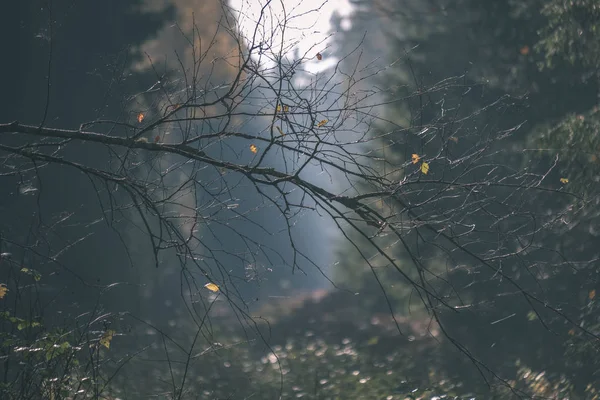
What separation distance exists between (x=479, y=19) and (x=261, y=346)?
8.83m

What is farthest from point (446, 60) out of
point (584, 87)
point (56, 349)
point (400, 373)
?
point (56, 349)

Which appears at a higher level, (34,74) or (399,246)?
(34,74)

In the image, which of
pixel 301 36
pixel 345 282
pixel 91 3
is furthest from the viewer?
pixel 345 282

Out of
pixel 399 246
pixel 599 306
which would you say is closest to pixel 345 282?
pixel 399 246

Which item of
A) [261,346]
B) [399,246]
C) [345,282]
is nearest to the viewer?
[399,246]

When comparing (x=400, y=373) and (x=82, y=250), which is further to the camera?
(x=82, y=250)

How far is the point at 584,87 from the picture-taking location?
9.64 metres

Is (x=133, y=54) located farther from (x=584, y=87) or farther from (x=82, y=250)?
(x=584, y=87)

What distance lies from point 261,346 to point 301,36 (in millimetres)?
12941

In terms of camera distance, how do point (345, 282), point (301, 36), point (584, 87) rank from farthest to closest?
point (345, 282)
point (584, 87)
point (301, 36)

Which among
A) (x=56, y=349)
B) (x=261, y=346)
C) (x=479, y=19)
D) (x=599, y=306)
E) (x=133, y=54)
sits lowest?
(x=56, y=349)

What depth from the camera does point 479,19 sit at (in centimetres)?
1170

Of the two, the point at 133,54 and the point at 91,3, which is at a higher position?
the point at 91,3

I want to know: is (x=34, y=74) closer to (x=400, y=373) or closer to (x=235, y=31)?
(x=400, y=373)
